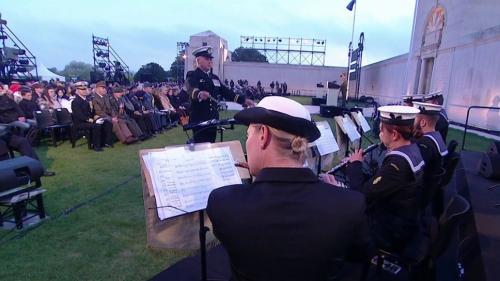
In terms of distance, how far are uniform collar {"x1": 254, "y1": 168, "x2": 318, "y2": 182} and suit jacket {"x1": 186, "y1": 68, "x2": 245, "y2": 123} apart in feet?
12.2

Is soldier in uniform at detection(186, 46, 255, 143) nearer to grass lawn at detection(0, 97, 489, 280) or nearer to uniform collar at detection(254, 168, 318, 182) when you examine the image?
grass lawn at detection(0, 97, 489, 280)

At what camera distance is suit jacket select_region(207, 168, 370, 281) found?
1.29 metres

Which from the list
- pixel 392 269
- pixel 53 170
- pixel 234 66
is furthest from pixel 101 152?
pixel 234 66

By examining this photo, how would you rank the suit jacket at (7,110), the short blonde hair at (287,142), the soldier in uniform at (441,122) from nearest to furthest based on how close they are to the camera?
the short blonde hair at (287,142), the soldier in uniform at (441,122), the suit jacket at (7,110)

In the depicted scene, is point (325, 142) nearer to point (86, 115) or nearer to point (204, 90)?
point (204, 90)

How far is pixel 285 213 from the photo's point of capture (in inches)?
50.6

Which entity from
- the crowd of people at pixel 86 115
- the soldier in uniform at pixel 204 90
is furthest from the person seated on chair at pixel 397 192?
the crowd of people at pixel 86 115

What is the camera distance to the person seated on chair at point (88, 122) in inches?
345

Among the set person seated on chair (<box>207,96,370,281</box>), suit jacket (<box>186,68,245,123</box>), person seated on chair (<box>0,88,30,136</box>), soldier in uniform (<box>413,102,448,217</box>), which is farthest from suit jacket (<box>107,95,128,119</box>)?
person seated on chair (<box>207,96,370,281</box>)

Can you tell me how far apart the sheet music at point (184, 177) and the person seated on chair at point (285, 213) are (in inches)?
42.6

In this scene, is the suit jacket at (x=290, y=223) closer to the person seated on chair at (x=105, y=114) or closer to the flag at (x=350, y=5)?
the person seated on chair at (x=105, y=114)

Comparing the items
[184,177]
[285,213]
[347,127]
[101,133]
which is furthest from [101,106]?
[285,213]

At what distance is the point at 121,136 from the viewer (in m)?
9.52

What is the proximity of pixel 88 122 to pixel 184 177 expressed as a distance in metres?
7.40
